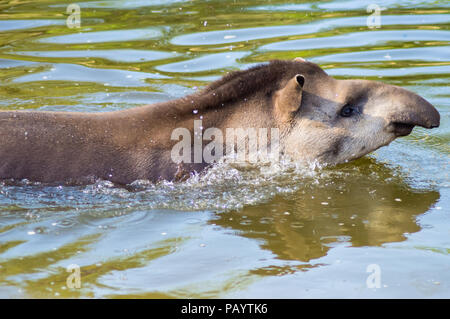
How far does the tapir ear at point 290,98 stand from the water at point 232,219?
585mm

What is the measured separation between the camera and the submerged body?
7.09 metres

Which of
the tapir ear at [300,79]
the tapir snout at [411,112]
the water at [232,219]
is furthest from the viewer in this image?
the tapir snout at [411,112]

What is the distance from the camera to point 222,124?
302 inches

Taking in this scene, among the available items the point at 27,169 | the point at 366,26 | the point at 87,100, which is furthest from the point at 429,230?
the point at 366,26

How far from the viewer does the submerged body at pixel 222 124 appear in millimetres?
7090

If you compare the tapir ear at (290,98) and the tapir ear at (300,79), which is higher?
the tapir ear at (300,79)

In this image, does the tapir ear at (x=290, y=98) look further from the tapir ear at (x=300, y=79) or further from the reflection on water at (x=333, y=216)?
the reflection on water at (x=333, y=216)

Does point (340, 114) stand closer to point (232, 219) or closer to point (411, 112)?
point (411, 112)

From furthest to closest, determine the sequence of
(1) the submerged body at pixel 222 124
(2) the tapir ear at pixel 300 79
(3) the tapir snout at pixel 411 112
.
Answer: (3) the tapir snout at pixel 411 112, (2) the tapir ear at pixel 300 79, (1) the submerged body at pixel 222 124

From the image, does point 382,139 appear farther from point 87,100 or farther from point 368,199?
point 87,100

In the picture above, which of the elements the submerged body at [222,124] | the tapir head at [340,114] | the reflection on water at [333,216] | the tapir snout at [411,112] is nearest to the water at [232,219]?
the reflection on water at [333,216]

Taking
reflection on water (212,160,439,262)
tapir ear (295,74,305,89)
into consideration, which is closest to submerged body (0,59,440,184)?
tapir ear (295,74,305,89)

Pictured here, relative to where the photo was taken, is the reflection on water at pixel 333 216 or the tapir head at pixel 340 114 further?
the tapir head at pixel 340 114

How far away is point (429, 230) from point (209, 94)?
8.10 ft
